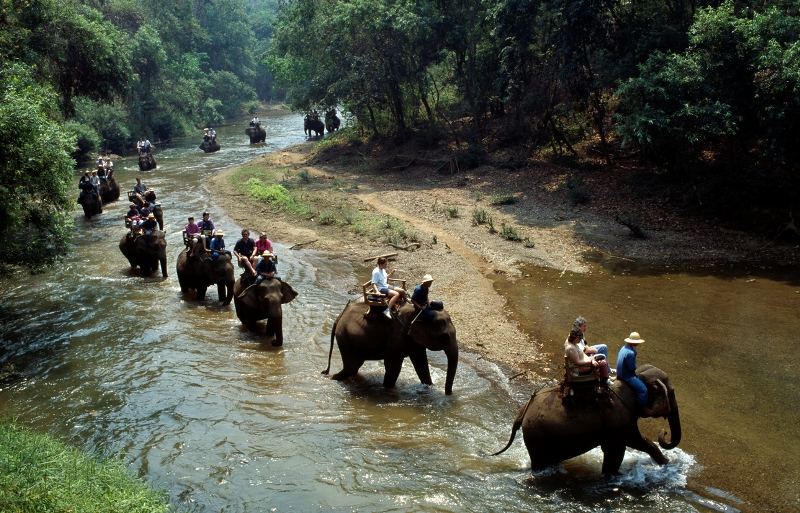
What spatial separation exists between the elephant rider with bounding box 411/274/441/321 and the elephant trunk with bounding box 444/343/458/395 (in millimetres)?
603

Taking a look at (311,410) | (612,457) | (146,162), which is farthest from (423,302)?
(146,162)

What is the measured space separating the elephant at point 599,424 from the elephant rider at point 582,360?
14.0 inches

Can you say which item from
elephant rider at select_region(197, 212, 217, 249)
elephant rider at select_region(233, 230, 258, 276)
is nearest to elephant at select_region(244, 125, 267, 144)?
elephant rider at select_region(197, 212, 217, 249)

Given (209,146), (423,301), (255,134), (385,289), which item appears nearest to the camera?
(423,301)

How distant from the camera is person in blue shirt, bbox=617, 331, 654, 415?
7.89 m

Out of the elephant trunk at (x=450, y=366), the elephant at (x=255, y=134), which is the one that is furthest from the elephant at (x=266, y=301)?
the elephant at (x=255, y=134)

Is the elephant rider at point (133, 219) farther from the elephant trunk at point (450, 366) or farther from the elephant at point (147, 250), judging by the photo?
the elephant trunk at point (450, 366)

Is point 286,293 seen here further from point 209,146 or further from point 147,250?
point 209,146

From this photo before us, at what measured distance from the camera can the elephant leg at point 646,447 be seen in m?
8.03

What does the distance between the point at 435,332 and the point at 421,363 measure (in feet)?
3.32

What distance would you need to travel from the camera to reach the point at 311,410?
33.3ft

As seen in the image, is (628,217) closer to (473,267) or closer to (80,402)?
(473,267)

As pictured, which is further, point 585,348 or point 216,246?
Result: point 216,246

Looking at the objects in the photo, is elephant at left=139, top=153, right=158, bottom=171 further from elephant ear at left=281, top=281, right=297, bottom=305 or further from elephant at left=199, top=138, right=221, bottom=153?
elephant ear at left=281, top=281, right=297, bottom=305
